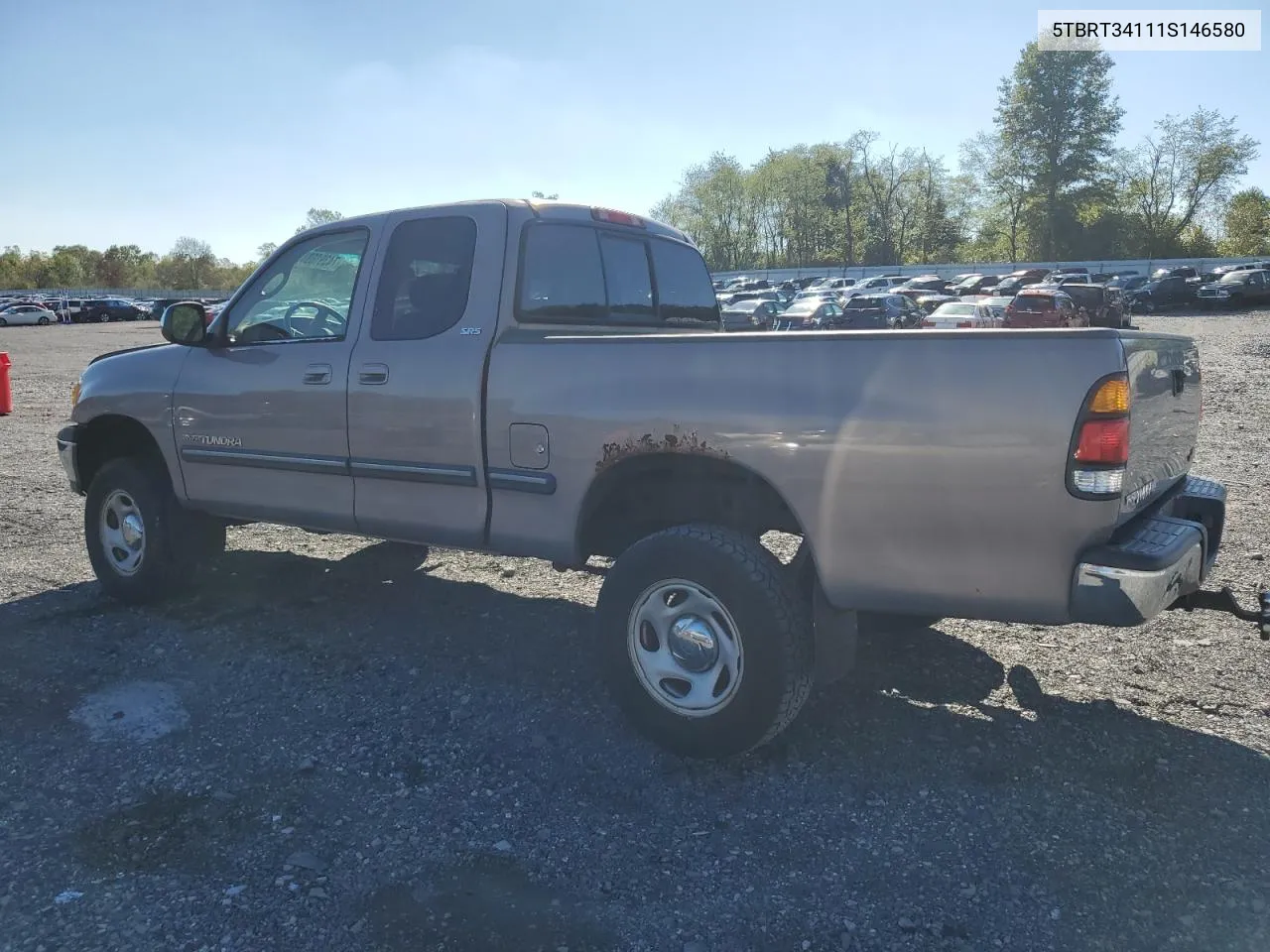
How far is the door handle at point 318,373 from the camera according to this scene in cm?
446

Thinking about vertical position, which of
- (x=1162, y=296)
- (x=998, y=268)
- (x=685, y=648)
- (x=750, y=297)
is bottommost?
(x=685, y=648)

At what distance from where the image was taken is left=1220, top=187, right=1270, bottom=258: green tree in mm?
76562

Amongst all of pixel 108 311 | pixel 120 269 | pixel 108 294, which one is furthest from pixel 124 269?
pixel 108 311

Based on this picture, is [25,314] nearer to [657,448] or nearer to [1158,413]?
[657,448]

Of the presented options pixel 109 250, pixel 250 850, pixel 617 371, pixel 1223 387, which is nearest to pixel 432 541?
pixel 617 371

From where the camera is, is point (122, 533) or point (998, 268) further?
point (998, 268)

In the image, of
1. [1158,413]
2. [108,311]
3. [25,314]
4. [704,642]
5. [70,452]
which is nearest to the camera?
[1158,413]

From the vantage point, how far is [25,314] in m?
58.8

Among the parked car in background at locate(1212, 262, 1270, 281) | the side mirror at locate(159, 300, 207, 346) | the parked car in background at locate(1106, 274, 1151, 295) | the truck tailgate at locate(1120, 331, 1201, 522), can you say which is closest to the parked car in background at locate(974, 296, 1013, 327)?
the parked car in background at locate(1106, 274, 1151, 295)

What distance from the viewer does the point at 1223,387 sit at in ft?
50.0

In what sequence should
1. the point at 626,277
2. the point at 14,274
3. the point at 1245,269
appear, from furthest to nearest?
the point at 14,274 → the point at 1245,269 → the point at 626,277

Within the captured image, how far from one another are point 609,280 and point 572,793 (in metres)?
2.51

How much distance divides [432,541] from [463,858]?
169 cm

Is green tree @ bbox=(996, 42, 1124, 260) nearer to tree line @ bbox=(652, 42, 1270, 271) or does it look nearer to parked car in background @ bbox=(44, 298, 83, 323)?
tree line @ bbox=(652, 42, 1270, 271)
